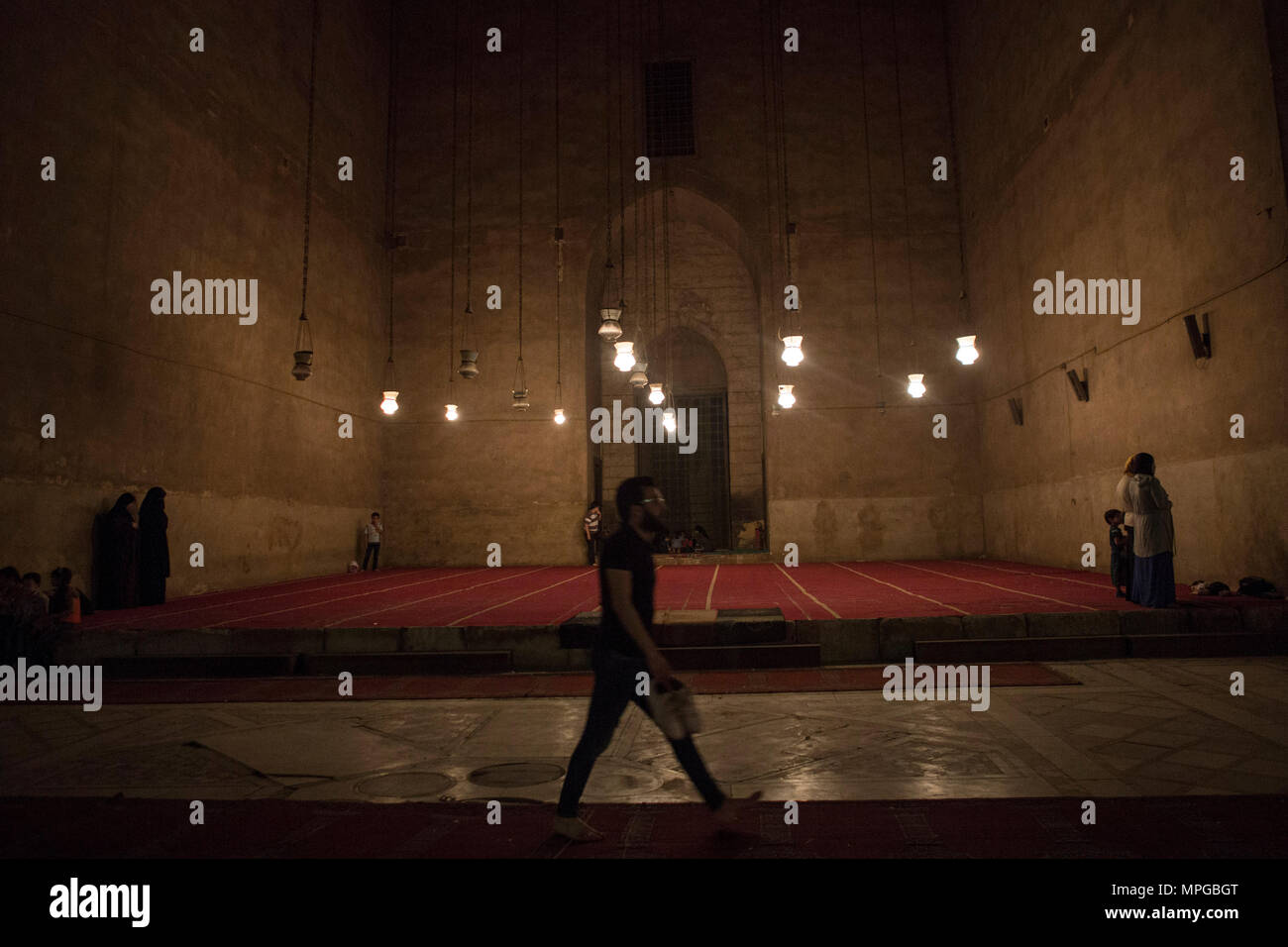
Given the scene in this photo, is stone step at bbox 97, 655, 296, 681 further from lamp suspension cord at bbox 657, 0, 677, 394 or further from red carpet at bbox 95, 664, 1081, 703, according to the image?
lamp suspension cord at bbox 657, 0, 677, 394

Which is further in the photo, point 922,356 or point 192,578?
point 922,356

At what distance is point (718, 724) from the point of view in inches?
187

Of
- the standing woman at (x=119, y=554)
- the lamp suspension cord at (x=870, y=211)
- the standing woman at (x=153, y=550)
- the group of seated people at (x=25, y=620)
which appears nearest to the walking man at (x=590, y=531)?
the lamp suspension cord at (x=870, y=211)

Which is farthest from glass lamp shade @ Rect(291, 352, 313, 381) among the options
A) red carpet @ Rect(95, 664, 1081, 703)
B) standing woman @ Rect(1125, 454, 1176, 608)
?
standing woman @ Rect(1125, 454, 1176, 608)

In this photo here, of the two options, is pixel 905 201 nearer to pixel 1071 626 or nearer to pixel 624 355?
pixel 624 355

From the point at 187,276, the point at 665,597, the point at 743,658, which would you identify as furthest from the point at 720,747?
the point at 187,276

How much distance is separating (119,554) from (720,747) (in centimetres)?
758

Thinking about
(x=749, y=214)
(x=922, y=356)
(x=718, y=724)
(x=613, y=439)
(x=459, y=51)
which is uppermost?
(x=459, y=51)

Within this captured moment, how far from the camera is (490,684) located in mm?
6051

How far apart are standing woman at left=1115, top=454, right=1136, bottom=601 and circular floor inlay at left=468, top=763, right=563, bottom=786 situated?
5.75 metres

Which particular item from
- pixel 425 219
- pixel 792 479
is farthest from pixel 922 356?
pixel 425 219

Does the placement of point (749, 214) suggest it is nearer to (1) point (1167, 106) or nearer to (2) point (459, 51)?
(2) point (459, 51)

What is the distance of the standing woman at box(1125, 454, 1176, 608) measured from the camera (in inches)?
265
